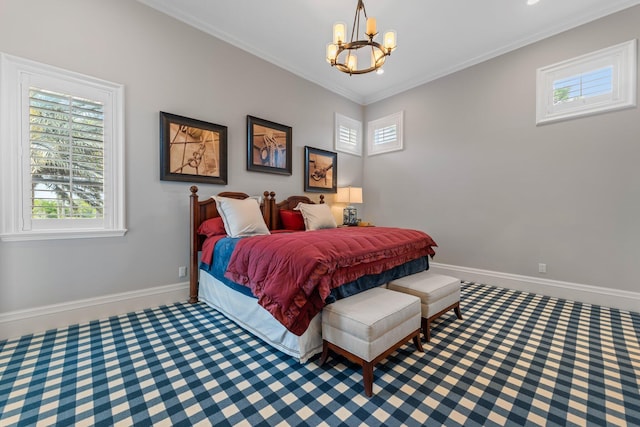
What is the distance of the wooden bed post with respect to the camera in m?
3.03

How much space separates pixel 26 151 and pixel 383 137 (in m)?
4.87

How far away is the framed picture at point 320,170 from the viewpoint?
4473 millimetres

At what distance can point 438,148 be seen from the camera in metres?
4.37

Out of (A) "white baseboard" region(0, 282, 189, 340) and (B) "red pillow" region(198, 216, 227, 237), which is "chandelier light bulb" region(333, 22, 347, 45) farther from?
(A) "white baseboard" region(0, 282, 189, 340)

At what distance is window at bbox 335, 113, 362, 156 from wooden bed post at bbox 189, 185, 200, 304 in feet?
9.38

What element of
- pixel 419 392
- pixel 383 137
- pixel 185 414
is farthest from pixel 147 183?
pixel 383 137

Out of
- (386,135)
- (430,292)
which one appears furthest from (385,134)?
(430,292)

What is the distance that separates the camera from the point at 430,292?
2.26 m

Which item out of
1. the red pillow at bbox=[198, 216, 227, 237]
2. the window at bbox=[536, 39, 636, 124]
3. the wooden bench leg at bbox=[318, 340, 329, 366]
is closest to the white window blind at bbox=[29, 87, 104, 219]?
the red pillow at bbox=[198, 216, 227, 237]

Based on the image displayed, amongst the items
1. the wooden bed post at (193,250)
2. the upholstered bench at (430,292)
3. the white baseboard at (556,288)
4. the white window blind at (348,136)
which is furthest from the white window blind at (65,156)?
the white baseboard at (556,288)

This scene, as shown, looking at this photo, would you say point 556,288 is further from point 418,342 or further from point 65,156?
A: point 65,156

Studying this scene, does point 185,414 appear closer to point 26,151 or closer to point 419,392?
point 419,392

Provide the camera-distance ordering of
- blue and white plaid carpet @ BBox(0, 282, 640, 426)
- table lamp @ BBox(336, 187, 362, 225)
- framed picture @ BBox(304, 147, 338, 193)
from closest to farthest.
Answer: blue and white plaid carpet @ BBox(0, 282, 640, 426), framed picture @ BBox(304, 147, 338, 193), table lamp @ BBox(336, 187, 362, 225)

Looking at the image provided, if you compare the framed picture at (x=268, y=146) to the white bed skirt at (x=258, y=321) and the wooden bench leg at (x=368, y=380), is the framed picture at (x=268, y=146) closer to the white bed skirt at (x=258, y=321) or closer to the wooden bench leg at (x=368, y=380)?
the white bed skirt at (x=258, y=321)
